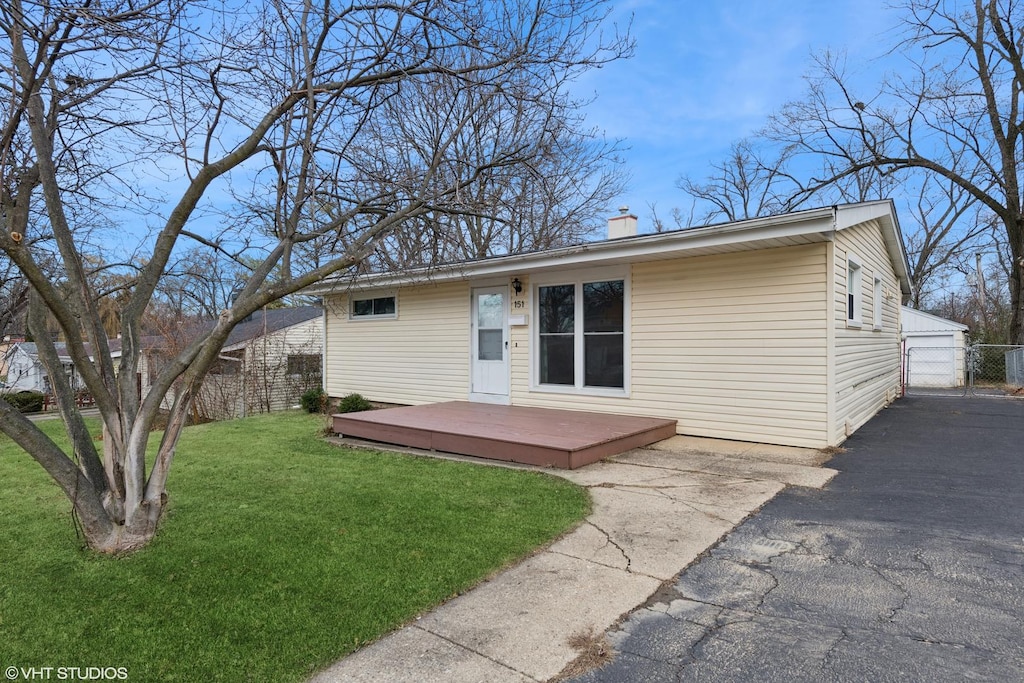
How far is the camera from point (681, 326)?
23.6ft

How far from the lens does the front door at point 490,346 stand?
9023mm

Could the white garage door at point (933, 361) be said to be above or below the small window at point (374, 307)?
below

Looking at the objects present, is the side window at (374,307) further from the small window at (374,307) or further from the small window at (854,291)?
the small window at (854,291)

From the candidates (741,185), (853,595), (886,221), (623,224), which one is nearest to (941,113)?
(741,185)

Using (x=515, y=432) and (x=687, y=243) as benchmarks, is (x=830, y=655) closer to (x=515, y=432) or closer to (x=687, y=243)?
(x=515, y=432)

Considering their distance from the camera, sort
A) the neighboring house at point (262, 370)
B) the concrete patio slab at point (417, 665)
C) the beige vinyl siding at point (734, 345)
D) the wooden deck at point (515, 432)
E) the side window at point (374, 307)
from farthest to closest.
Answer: the neighboring house at point (262, 370) < the side window at point (374, 307) < the beige vinyl siding at point (734, 345) < the wooden deck at point (515, 432) < the concrete patio slab at point (417, 665)

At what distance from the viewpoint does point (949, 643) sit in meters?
2.33

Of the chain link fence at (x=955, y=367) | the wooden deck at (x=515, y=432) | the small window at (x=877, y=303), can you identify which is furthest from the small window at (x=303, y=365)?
the chain link fence at (x=955, y=367)

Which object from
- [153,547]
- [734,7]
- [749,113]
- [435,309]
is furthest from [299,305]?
[153,547]

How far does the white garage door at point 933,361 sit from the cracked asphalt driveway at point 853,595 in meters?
14.9

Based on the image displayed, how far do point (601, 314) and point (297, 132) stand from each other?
5002 millimetres

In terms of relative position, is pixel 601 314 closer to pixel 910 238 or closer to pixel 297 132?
pixel 297 132

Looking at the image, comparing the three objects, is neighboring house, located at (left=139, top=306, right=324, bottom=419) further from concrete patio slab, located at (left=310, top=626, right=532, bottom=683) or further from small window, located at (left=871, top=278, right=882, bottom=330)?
concrete patio slab, located at (left=310, top=626, right=532, bottom=683)

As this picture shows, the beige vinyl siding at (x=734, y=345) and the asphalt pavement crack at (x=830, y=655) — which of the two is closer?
the asphalt pavement crack at (x=830, y=655)
